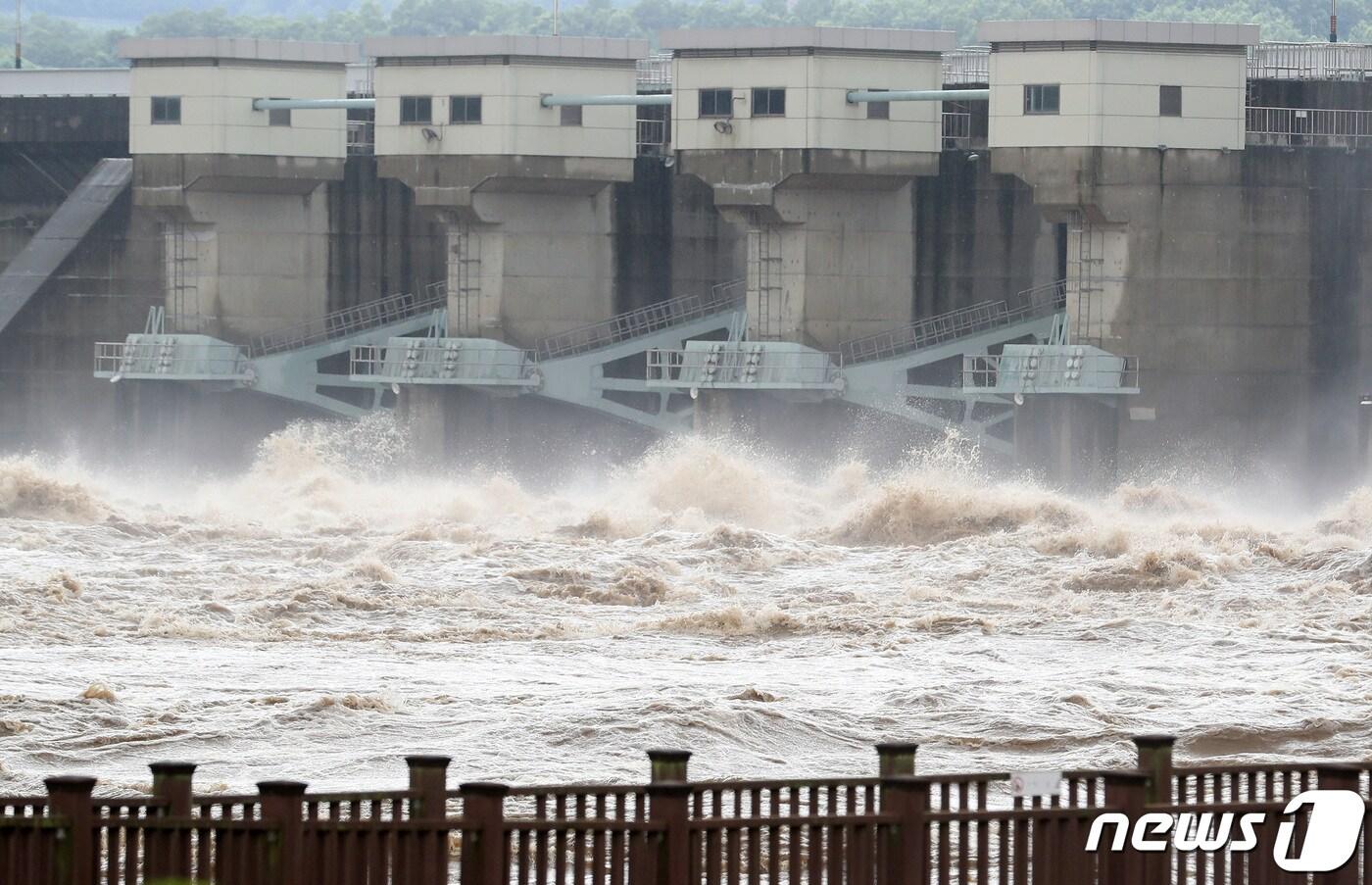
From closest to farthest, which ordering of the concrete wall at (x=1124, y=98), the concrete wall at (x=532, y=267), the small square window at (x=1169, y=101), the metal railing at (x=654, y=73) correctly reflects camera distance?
the concrete wall at (x=1124, y=98)
the small square window at (x=1169, y=101)
the concrete wall at (x=532, y=267)
the metal railing at (x=654, y=73)

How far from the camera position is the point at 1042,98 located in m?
48.0

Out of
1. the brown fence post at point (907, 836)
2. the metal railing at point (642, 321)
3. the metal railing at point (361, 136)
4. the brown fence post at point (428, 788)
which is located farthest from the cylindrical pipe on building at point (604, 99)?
the brown fence post at point (907, 836)

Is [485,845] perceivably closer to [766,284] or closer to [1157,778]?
[1157,778]

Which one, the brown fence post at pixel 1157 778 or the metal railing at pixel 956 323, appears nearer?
the brown fence post at pixel 1157 778

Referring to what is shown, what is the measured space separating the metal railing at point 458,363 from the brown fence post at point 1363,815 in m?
43.7

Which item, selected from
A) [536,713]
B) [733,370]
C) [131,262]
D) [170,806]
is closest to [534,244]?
[733,370]

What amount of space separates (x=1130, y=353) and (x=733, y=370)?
8184mm

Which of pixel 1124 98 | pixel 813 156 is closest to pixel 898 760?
pixel 1124 98

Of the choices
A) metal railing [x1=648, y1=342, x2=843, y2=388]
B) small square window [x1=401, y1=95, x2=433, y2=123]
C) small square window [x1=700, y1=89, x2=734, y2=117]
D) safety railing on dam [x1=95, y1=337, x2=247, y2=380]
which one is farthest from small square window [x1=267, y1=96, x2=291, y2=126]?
metal railing [x1=648, y1=342, x2=843, y2=388]

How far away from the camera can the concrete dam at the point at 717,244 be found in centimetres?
4791

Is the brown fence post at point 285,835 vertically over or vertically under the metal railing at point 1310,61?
under

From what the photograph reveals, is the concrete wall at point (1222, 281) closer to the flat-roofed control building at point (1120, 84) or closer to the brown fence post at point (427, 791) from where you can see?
the flat-roofed control building at point (1120, 84)

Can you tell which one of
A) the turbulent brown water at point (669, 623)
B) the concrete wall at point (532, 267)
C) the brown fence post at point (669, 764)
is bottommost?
the turbulent brown water at point (669, 623)

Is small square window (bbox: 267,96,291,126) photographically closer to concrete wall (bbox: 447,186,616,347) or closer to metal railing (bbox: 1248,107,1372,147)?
concrete wall (bbox: 447,186,616,347)
